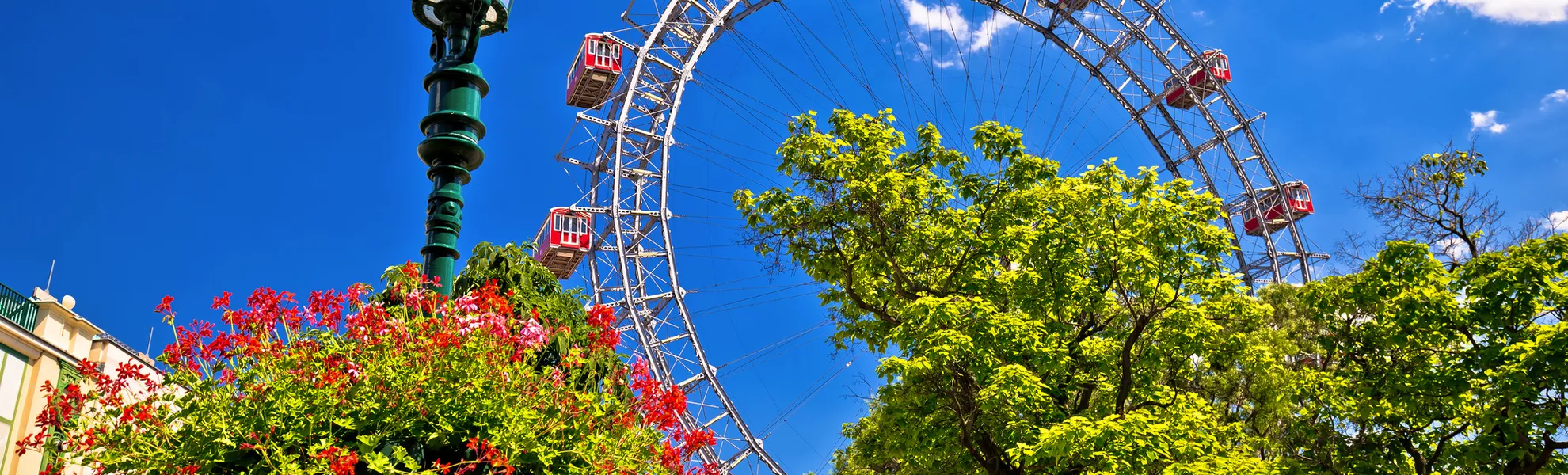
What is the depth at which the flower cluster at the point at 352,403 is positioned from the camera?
6367 millimetres

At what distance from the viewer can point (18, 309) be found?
1855 cm

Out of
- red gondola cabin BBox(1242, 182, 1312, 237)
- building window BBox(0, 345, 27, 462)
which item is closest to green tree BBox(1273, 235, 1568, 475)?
building window BBox(0, 345, 27, 462)

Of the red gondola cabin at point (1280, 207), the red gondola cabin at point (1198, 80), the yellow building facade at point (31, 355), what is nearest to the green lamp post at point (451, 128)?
the yellow building facade at point (31, 355)

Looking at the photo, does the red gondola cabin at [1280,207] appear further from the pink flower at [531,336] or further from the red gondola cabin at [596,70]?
the pink flower at [531,336]

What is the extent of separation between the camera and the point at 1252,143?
156 feet

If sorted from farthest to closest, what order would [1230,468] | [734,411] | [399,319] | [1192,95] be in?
1. [1192,95]
2. [734,411]
3. [1230,468]
4. [399,319]

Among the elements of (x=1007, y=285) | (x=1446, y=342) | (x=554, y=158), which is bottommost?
(x=1446, y=342)

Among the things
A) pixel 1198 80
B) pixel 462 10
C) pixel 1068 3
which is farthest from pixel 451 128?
pixel 1198 80

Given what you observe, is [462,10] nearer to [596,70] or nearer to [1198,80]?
[596,70]

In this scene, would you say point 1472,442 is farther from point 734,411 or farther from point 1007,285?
point 734,411

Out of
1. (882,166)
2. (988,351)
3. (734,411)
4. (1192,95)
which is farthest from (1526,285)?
(1192,95)

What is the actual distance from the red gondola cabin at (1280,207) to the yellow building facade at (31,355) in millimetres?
42582

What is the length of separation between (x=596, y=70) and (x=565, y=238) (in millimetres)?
5347

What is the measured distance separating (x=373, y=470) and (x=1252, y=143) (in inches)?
1838
